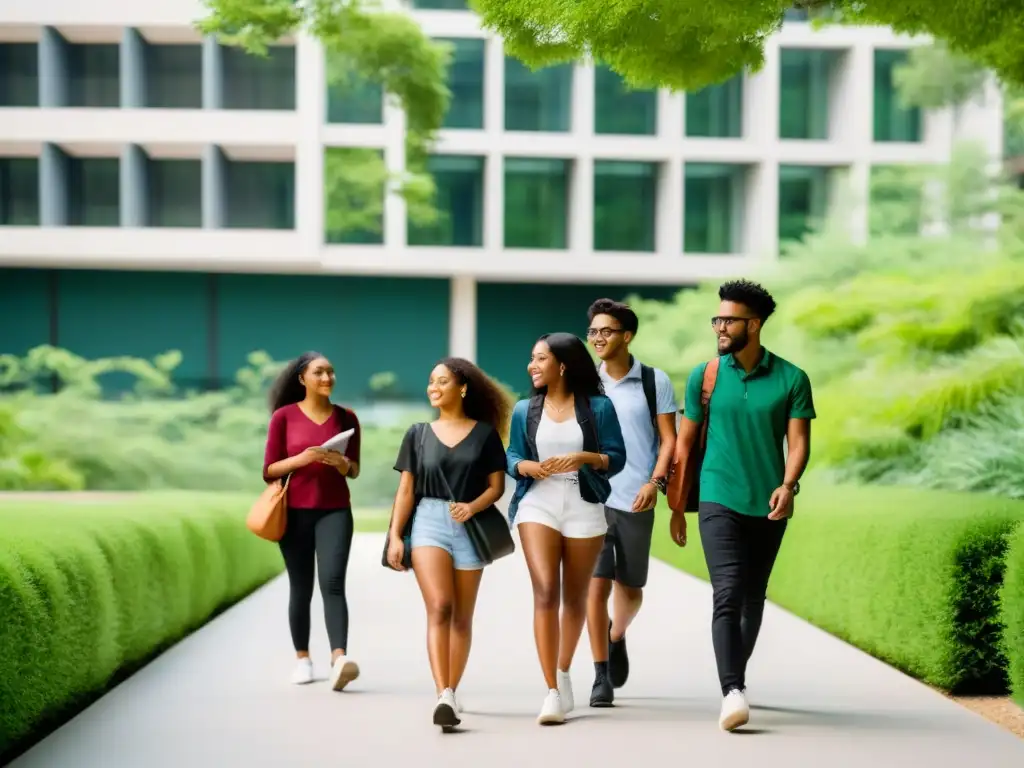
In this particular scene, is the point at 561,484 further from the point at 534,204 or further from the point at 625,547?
the point at 534,204

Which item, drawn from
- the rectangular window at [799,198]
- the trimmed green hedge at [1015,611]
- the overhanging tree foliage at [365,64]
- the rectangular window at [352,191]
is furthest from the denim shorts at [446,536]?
the rectangular window at [799,198]

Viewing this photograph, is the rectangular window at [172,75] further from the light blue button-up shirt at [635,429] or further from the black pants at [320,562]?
the light blue button-up shirt at [635,429]

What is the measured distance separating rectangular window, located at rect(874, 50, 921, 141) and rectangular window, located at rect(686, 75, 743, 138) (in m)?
3.39


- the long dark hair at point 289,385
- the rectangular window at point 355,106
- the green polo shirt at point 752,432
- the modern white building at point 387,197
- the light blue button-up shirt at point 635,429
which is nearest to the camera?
the green polo shirt at point 752,432

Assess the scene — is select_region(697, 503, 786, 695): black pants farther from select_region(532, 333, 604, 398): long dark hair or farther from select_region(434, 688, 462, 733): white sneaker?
select_region(434, 688, 462, 733): white sneaker

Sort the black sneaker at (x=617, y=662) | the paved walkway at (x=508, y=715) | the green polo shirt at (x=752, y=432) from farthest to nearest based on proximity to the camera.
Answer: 1. the black sneaker at (x=617, y=662)
2. the green polo shirt at (x=752, y=432)
3. the paved walkway at (x=508, y=715)

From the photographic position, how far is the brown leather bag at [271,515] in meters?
8.49

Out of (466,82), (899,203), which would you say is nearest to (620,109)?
(466,82)

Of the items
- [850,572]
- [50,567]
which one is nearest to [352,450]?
[50,567]

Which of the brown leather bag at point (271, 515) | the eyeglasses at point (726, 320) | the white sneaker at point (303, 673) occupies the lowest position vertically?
the white sneaker at point (303, 673)

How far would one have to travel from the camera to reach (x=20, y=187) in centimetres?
3797

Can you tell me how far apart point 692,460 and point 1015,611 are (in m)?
1.68

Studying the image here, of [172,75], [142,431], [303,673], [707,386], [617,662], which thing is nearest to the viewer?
[707,386]

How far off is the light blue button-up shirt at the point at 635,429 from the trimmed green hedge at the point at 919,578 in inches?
72.7
